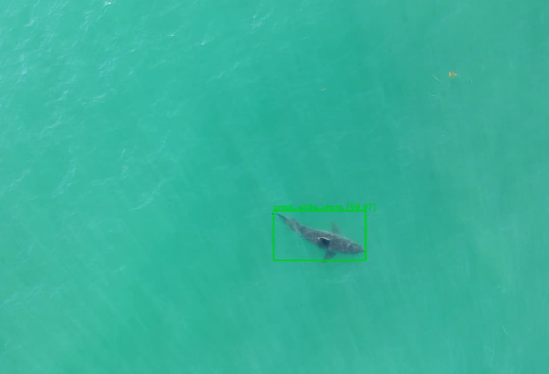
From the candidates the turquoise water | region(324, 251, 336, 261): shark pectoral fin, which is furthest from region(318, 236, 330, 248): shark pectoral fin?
the turquoise water

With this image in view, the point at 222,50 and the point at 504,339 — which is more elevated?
the point at 222,50

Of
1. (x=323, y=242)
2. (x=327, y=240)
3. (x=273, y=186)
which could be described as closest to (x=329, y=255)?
(x=323, y=242)

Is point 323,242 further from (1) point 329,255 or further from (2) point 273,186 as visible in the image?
(2) point 273,186

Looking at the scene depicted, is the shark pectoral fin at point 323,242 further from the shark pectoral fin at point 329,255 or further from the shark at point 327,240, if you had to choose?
the shark pectoral fin at point 329,255

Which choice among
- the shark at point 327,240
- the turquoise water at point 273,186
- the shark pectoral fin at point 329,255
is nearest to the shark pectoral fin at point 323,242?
the shark at point 327,240

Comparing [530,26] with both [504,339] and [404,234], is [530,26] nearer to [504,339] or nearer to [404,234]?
[404,234]

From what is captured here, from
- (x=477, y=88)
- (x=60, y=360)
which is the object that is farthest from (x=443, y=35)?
(x=60, y=360)
